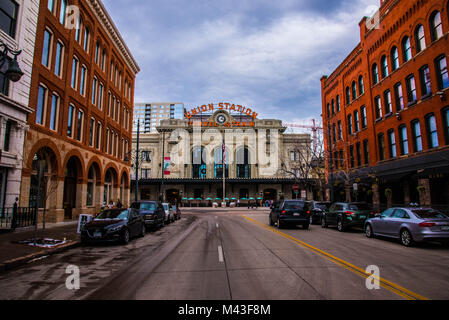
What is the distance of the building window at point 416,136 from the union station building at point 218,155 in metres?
34.7

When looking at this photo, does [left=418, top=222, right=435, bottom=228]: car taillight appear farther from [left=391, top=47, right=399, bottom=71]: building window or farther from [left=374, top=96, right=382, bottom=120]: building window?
[left=374, top=96, right=382, bottom=120]: building window

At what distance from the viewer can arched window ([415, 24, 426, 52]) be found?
66.5 feet

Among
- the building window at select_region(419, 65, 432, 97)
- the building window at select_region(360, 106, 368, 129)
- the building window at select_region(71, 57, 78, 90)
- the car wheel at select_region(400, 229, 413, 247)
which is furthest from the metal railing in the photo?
the building window at select_region(360, 106, 368, 129)

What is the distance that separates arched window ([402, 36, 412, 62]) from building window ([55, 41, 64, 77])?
25303 millimetres

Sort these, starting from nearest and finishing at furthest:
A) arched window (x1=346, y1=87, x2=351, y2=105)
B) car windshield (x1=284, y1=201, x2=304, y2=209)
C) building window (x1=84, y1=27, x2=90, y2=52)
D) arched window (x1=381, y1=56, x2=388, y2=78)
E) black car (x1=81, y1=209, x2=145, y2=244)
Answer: black car (x1=81, y1=209, x2=145, y2=244)
car windshield (x1=284, y1=201, x2=304, y2=209)
building window (x1=84, y1=27, x2=90, y2=52)
arched window (x1=381, y1=56, x2=388, y2=78)
arched window (x1=346, y1=87, x2=351, y2=105)

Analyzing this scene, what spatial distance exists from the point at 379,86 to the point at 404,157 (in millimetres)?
7266

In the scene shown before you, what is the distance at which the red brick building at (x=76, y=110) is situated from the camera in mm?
17203

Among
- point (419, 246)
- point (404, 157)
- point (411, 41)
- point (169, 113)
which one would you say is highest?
point (169, 113)

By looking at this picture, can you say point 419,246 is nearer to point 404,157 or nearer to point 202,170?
point 404,157

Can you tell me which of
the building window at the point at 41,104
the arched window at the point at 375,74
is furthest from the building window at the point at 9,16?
Answer: the arched window at the point at 375,74

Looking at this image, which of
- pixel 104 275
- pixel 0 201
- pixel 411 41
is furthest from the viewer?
pixel 411 41

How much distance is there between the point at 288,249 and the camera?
9.97 metres

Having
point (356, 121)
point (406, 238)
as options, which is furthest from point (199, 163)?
point (406, 238)
